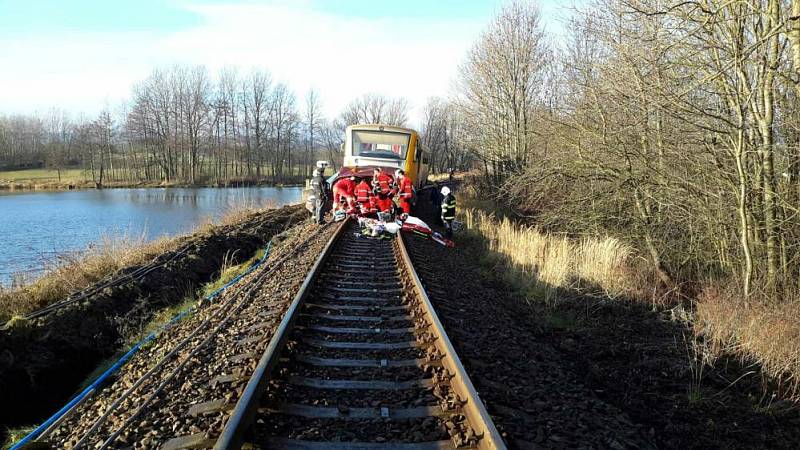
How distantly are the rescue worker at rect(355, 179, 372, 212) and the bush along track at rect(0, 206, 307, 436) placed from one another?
407cm

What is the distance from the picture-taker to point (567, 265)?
9.32m

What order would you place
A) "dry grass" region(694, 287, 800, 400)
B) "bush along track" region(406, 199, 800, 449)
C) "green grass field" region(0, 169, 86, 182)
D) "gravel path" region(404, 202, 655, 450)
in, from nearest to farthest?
"gravel path" region(404, 202, 655, 450) → "bush along track" region(406, 199, 800, 449) → "dry grass" region(694, 287, 800, 400) → "green grass field" region(0, 169, 86, 182)

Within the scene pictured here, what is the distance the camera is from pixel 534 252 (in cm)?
1078

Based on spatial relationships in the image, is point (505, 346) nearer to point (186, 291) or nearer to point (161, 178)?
point (186, 291)

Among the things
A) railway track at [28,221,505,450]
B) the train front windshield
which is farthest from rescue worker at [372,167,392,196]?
railway track at [28,221,505,450]

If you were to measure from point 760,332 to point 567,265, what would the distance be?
3.83 metres

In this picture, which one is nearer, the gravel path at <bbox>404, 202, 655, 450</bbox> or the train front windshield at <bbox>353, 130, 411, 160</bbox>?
the gravel path at <bbox>404, 202, 655, 450</bbox>

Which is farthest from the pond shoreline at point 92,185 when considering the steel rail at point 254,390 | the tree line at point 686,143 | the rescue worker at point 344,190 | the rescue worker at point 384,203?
the steel rail at point 254,390

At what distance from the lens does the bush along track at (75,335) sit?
6.98m

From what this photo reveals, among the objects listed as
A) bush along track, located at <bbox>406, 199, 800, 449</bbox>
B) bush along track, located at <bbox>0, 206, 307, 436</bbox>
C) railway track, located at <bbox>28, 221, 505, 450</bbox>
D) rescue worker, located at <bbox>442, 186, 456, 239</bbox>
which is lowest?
bush along track, located at <bbox>0, 206, 307, 436</bbox>

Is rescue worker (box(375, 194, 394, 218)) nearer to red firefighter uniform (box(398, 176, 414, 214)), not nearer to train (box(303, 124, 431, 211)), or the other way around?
red firefighter uniform (box(398, 176, 414, 214))

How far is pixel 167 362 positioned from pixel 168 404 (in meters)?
1.34

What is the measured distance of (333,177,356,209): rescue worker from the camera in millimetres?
13734

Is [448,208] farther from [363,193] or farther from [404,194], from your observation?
[363,193]
